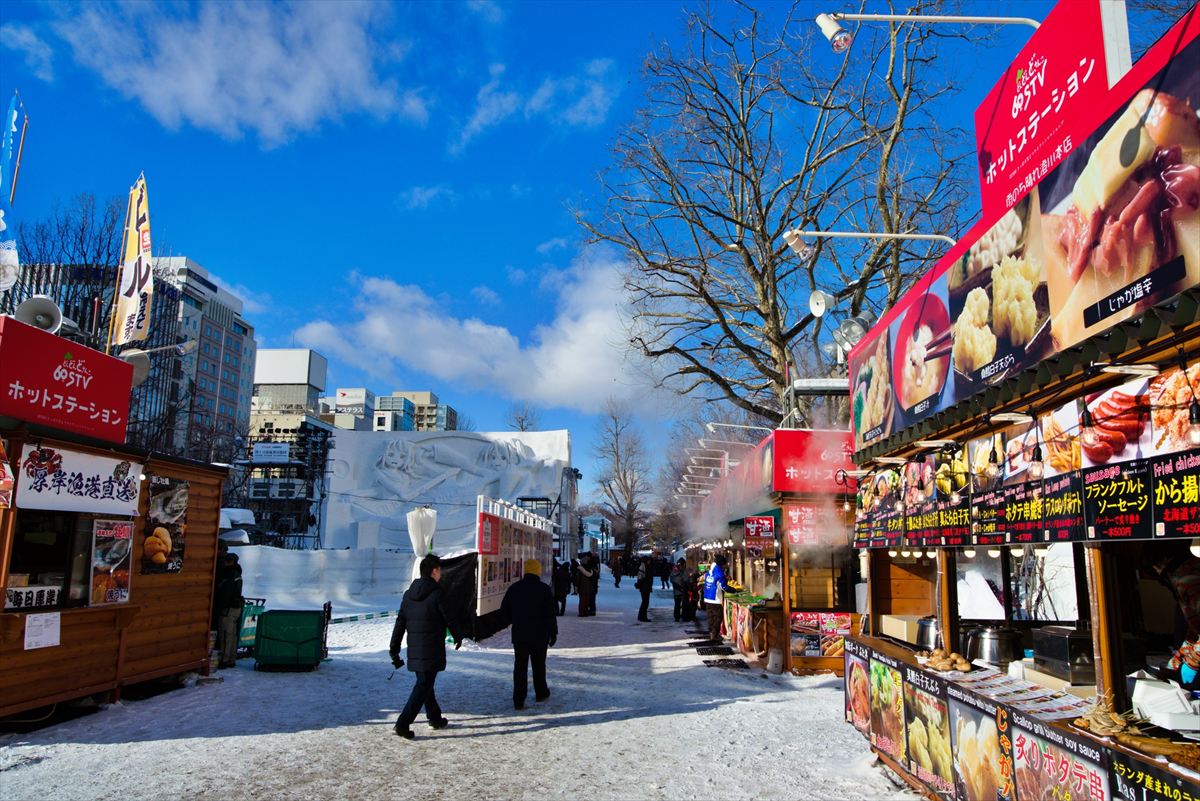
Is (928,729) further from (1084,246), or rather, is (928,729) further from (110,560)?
(110,560)

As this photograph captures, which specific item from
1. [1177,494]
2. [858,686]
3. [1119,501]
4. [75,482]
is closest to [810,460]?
[858,686]

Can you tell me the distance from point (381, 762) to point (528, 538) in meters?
14.4

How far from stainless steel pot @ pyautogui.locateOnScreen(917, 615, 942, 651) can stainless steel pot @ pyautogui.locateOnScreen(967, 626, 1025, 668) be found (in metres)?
0.52

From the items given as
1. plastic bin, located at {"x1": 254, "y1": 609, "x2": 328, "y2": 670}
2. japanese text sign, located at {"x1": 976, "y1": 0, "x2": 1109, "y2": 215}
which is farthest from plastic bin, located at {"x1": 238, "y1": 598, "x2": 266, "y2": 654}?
japanese text sign, located at {"x1": 976, "y1": 0, "x2": 1109, "y2": 215}

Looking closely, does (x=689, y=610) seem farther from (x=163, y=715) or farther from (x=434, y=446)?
(x=434, y=446)

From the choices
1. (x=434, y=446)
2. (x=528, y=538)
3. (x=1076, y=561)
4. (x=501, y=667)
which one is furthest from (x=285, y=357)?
(x=1076, y=561)

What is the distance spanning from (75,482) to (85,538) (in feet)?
3.26

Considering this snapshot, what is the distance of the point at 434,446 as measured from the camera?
51188 mm

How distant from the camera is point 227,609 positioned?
36.6 feet

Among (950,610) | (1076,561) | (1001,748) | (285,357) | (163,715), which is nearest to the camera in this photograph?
(1001,748)

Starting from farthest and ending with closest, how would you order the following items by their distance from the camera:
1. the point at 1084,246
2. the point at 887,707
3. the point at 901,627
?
the point at 901,627
the point at 887,707
the point at 1084,246

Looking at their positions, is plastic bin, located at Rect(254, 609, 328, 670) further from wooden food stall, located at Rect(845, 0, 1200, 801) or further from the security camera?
the security camera

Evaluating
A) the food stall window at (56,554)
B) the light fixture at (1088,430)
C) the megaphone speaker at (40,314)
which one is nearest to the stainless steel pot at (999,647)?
the light fixture at (1088,430)

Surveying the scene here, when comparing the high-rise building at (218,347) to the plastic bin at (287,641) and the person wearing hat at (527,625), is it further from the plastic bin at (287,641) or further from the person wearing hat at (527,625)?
the person wearing hat at (527,625)
